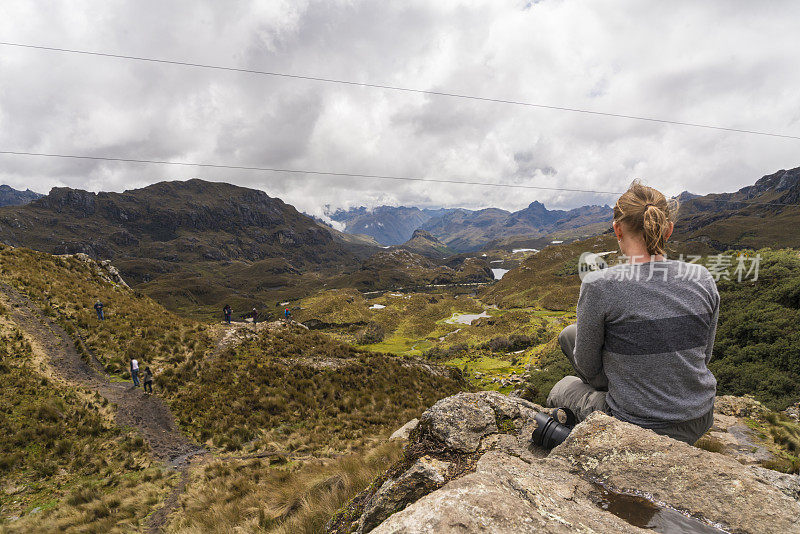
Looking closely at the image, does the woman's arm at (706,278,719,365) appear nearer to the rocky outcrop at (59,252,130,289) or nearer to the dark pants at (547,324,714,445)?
the dark pants at (547,324,714,445)

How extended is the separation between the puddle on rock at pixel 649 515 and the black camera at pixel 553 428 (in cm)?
107

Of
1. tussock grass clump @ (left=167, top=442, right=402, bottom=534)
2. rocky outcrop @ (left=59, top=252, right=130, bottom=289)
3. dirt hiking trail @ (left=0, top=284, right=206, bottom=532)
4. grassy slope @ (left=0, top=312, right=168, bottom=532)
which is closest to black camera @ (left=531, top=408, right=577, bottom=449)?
tussock grass clump @ (left=167, top=442, right=402, bottom=534)

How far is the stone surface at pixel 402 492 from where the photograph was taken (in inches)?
109

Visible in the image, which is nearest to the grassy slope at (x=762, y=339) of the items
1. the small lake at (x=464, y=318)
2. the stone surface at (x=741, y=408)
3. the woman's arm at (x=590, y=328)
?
the stone surface at (x=741, y=408)

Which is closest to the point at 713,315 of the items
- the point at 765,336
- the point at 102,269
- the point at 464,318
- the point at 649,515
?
the point at 649,515

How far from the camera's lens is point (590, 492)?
2326mm

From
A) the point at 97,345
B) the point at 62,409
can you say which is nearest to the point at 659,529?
the point at 62,409

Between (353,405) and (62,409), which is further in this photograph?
(353,405)

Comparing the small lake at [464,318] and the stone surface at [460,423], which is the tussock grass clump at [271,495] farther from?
the small lake at [464,318]

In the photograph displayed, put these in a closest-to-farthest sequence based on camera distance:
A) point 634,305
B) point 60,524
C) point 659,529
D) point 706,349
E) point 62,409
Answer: point 659,529, point 634,305, point 706,349, point 60,524, point 62,409

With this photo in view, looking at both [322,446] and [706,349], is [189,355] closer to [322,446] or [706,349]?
[322,446]

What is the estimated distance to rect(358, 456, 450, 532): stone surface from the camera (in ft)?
9.11

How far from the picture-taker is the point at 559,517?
Result: 1.93 m

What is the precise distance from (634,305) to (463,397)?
9.36ft
